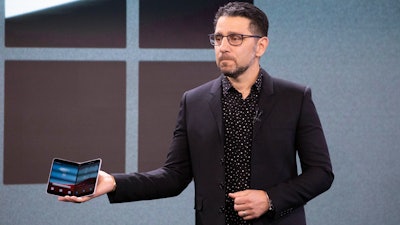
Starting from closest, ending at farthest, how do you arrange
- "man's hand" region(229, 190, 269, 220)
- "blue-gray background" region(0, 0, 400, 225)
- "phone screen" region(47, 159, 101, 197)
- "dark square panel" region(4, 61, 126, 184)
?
"man's hand" region(229, 190, 269, 220) → "phone screen" region(47, 159, 101, 197) → "dark square panel" region(4, 61, 126, 184) → "blue-gray background" region(0, 0, 400, 225)

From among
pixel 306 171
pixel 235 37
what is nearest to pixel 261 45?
pixel 235 37

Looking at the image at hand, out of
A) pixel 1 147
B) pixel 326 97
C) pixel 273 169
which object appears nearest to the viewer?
pixel 273 169

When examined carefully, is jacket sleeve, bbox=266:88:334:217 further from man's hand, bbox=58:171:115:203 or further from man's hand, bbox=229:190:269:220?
man's hand, bbox=58:171:115:203

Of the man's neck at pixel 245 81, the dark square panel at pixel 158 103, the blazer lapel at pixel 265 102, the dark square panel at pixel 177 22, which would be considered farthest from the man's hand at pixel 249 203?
the dark square panel at pixel 177 22

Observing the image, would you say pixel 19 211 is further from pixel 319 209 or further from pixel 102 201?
pixel 319 209

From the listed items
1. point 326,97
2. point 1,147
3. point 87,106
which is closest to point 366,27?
point 326,97

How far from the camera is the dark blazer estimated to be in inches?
73.6

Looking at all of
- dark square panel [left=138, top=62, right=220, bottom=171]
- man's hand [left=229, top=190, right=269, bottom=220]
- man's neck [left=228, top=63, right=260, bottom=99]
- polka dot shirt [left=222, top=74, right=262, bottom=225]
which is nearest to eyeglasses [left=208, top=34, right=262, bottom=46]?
man's neck [left=228, top=63, right=260, bottom=99]

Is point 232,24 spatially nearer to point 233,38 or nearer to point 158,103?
point 233,38

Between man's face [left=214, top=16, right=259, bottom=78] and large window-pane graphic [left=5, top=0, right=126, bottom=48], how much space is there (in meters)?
1.89

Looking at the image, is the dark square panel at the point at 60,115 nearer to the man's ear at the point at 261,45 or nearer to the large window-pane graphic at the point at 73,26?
the large window-pane graphic at the point at 73,26

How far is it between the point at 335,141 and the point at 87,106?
1720 mm

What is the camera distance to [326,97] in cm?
388

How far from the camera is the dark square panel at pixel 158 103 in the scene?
372 centimetres
